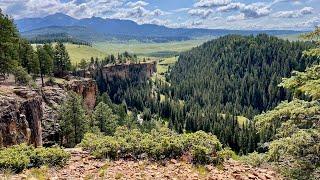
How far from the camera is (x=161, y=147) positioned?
22344mm

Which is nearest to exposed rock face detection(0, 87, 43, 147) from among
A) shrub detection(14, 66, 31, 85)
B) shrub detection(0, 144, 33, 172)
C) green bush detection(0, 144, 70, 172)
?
green bush detection(0, 144, 70, 172)

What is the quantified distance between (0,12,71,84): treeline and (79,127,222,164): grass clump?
46455 mm

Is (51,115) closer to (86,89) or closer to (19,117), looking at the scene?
(19,117)

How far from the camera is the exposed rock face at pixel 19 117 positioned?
4131 cm

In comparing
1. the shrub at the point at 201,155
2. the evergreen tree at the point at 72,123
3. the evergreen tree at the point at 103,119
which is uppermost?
the shrub at the point at 201,155

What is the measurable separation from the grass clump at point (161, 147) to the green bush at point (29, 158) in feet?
7.24

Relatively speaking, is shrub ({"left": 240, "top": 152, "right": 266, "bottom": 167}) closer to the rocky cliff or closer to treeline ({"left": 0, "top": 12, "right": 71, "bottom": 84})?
the rocky cliff

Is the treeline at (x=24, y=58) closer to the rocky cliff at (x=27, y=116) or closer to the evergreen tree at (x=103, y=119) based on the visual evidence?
the rocky cliff at (x=27, y=116)

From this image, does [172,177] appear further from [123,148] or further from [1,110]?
[1,110]

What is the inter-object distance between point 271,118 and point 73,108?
47347 mm

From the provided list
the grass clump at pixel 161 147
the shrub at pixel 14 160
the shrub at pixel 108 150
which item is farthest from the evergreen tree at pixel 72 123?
the shrub at pixel 14 160

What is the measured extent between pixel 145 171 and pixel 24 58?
79.8 meters

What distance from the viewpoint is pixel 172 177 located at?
64.4ft

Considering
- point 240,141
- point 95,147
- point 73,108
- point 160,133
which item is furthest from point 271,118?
point 240,141
